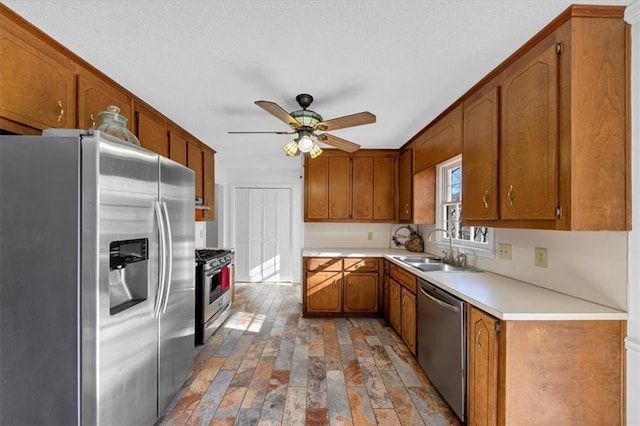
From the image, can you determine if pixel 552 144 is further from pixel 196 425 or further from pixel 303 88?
pixel 196 425

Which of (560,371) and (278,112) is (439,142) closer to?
(278,112)

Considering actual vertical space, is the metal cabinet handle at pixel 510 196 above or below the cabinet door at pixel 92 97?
below

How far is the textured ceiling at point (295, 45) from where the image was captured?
1.40m

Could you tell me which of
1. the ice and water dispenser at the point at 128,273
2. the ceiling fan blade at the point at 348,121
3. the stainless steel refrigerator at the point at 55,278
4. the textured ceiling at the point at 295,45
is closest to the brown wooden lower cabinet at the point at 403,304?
the ceiling fan blade at the point at 348,121

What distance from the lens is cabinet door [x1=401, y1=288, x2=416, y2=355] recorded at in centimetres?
268

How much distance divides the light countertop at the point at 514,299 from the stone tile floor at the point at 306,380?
84cm

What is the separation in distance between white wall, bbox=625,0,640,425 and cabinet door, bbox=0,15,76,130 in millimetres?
2986

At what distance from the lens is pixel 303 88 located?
86.4 inches

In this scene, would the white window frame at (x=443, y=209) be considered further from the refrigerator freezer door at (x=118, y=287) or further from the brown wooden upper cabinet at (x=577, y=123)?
the refrigerator freezer door at (x=118, y=287)

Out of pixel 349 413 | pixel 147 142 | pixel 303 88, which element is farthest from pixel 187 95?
pixel 349 413

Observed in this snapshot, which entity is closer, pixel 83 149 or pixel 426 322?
pixel 83 149

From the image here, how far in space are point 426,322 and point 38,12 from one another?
119 inches

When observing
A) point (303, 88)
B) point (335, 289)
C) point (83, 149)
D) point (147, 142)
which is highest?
point (303, 88)

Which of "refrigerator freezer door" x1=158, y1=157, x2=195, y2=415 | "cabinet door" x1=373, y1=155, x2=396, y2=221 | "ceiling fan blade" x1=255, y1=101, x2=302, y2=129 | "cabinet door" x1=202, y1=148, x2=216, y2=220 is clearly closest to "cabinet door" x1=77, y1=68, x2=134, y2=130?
"refrigerator freezer door" x1=158, y1=157, x2=195, y2=415
